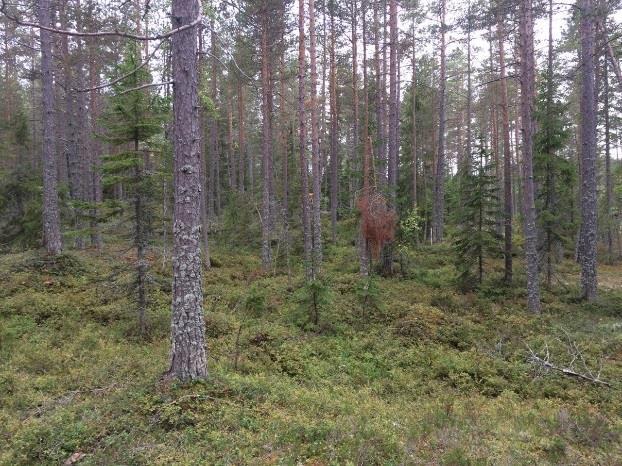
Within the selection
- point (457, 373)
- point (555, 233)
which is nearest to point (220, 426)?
point (457, 373)

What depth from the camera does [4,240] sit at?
56.8ft

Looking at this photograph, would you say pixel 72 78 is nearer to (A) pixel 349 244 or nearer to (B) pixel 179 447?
(A) pixel 349 244

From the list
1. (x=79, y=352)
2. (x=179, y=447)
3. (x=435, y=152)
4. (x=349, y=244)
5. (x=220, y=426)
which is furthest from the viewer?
(x=435, y=152)

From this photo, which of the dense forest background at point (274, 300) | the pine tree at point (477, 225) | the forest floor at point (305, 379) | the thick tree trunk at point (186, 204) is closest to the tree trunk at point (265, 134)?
the dense forest background at point (274, 300)

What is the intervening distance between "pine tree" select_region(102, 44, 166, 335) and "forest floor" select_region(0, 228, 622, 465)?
854 millimetres

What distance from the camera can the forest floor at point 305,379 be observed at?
15.6 ft

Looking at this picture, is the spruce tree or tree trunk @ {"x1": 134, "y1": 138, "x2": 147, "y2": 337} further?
the spruce tree

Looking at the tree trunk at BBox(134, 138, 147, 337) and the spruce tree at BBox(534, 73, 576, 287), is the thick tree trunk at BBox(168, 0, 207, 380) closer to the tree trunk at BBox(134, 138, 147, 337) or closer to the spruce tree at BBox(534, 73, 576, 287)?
the tree trunk at BBox(134, 138, 147, 337)

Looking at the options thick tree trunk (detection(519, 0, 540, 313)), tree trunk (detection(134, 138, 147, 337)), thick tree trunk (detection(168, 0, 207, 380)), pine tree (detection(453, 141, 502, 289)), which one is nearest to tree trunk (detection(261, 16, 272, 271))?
pine tree (detection(453, 141, 502, 289))

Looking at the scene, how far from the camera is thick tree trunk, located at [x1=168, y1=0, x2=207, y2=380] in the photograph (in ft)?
18.7

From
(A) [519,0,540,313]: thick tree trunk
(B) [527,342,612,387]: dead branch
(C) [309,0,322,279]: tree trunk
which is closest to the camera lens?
(B) [527,342,612,387]: dead branch

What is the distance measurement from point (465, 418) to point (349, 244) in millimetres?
18519

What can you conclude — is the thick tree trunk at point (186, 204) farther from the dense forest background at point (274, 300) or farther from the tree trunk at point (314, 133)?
the tree trunk at point (314, 133)

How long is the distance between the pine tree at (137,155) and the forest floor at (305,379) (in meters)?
0.85
